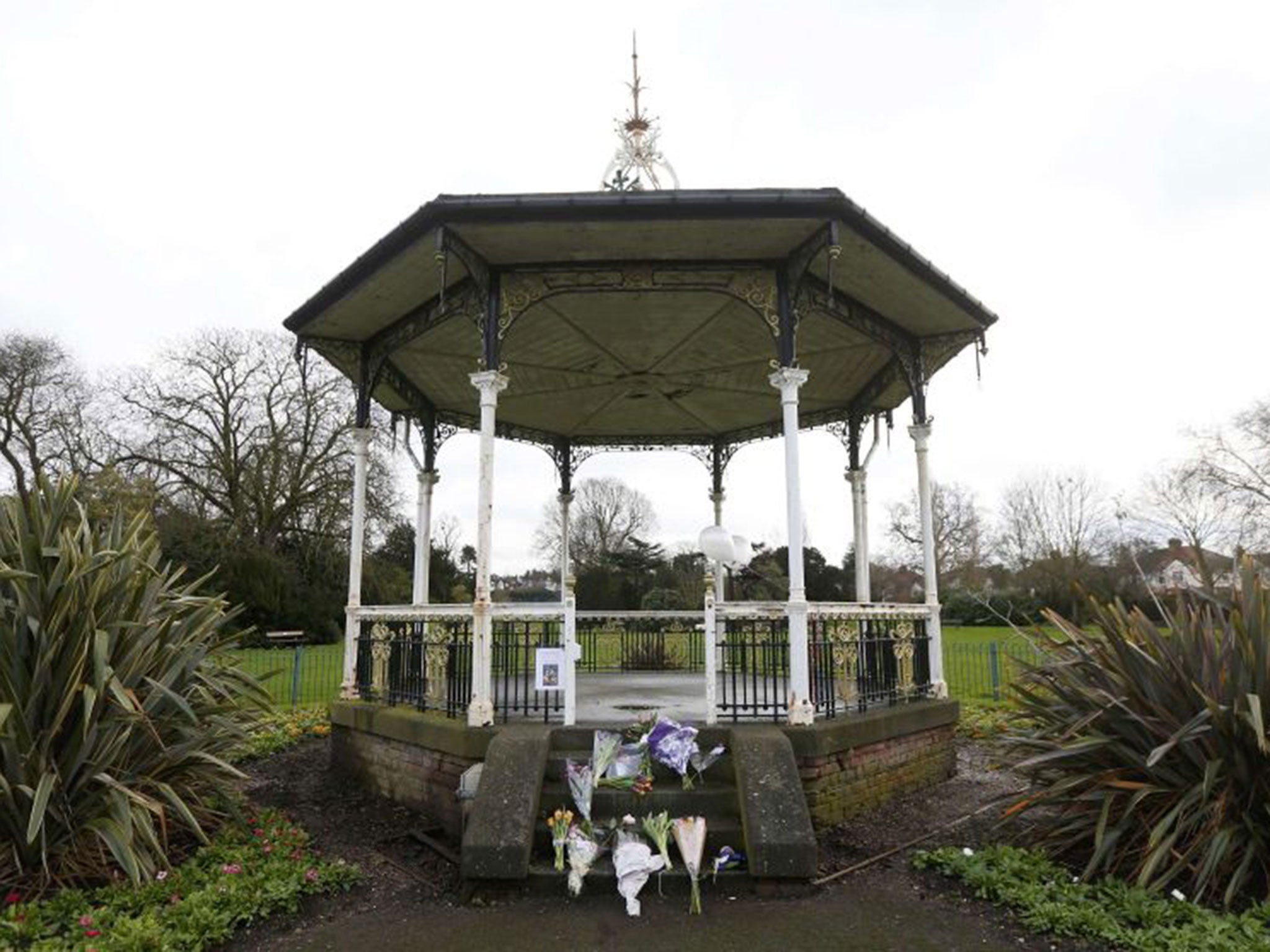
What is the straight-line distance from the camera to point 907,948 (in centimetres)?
368

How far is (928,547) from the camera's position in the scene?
8031mm

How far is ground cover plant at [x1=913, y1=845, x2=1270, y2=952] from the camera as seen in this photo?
3.48m

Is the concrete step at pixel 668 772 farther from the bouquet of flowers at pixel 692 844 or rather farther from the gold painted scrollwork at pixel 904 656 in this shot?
the gold painted scrollwork at pixel 904 656

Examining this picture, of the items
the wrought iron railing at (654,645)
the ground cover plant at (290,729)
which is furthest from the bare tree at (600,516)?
the ground cover plant at (290,729)

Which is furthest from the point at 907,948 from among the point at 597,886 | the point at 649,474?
the point at 649,474

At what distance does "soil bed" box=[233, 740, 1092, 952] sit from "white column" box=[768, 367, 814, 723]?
94 cm

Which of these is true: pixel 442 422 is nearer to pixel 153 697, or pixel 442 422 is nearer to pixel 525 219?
pixel 525 219

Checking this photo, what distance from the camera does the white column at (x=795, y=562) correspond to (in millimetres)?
5703

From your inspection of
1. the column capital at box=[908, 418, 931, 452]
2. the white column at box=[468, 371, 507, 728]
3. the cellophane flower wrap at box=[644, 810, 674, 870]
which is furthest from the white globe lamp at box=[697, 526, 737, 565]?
the cellophane flower wrap at box=[644, 810, 674, 870]

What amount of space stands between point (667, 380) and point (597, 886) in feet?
20.8

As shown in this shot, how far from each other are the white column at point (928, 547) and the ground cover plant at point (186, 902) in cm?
555

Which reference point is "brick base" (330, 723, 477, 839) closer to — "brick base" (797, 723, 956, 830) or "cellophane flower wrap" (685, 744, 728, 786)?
"cellophane flower wrap" (685, 744, 728, 786)

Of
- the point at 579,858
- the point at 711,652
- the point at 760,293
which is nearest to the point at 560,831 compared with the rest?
the point at 579,858

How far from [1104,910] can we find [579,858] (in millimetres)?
2716
